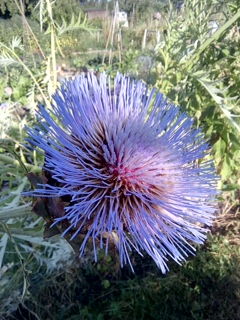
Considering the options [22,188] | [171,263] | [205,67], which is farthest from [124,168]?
[171,263]

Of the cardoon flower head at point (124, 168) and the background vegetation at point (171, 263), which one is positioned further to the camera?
the background vegetation at point (171, 263)

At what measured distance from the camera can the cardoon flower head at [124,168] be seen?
53 cm

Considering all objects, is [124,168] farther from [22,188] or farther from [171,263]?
[171,263]

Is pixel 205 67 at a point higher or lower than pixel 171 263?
higher

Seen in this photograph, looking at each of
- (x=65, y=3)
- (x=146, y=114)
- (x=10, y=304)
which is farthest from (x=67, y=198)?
(x=65, y=3)

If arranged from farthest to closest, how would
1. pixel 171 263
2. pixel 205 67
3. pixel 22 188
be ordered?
pixel 171 263
pixel 205 67
pixel 22 188

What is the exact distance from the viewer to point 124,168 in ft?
1.92

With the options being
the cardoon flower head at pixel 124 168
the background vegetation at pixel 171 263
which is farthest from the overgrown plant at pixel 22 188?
the cardoon flower head at pixel 124 168

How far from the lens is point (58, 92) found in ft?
1.89

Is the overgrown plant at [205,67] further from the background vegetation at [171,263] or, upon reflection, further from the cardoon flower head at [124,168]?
the cardoon flower head at [124,168]

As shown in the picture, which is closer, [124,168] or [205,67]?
[124,168]

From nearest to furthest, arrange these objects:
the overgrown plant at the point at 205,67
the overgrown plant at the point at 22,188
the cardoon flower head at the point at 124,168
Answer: the cardoon flower head at the point at 124,168 → the overgrown plant at the point at 22,188 → the overgrown plant at the point at 205,67

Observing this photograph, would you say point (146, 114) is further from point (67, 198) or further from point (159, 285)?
point (159, 285)

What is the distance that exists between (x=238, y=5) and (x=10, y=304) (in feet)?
2.96
